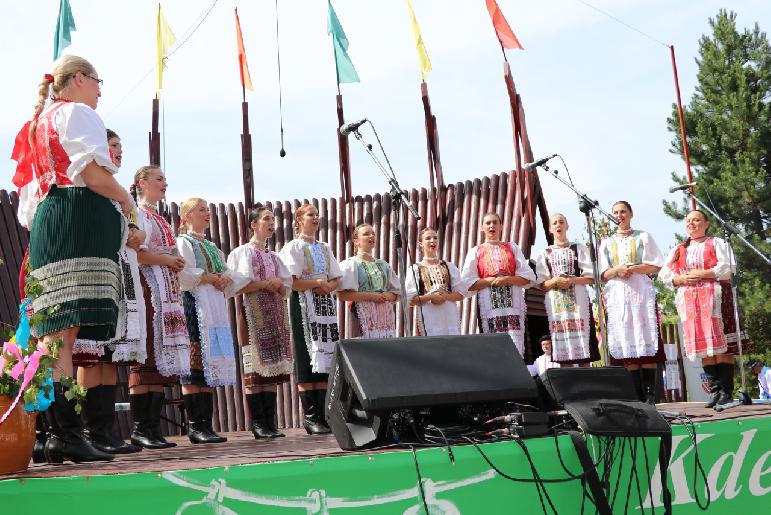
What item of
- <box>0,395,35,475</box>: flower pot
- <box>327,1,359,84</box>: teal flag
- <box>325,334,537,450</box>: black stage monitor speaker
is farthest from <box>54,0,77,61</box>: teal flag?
<box>325,334,537,450</box>: black stage monitor speaker

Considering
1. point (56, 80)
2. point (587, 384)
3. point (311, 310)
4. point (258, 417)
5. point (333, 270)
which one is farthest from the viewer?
point (333, 270)

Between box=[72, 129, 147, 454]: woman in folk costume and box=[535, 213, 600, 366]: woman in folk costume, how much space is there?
11.4 ft

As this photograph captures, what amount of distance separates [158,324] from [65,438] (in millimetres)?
1445

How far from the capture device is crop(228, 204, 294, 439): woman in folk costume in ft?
18.8

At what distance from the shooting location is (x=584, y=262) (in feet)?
23.1

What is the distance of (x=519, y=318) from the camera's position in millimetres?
7133

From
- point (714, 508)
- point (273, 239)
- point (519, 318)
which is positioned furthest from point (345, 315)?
point (714, 508)

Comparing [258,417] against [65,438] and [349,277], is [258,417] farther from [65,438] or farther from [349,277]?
[65,438]

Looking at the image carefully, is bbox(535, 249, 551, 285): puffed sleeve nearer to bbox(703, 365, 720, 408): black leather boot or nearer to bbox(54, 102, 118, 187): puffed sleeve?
bbox(703, 365, 720, 408): black leather boot

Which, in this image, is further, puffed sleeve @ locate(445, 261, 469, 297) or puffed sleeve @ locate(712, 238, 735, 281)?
puffed sleeve @ locate(445, 261, 469, 297)

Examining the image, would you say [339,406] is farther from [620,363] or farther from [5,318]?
[5,318]

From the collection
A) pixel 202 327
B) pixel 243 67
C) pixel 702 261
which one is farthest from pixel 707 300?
pixel 243 67

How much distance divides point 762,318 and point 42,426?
20.5 metres

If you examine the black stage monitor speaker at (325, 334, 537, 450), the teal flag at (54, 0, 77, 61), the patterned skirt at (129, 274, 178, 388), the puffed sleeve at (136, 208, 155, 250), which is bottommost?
the black stage monitor speaker at (325, 334, 537, 450)
